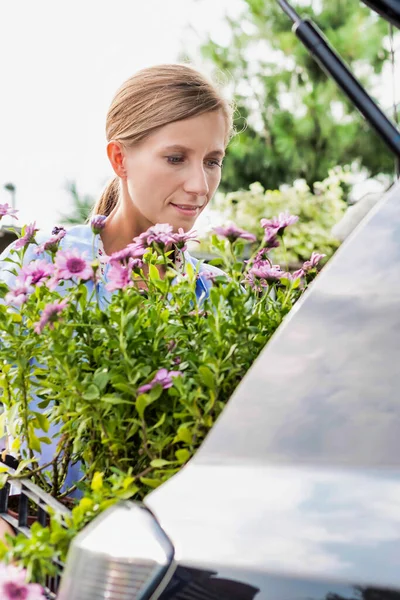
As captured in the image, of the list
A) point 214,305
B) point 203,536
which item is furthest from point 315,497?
point 214,305

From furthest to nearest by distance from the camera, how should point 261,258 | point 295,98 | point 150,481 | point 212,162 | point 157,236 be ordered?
point 295,98 → point 212,162 → point 261,258 → point 157,236 → point 150,481

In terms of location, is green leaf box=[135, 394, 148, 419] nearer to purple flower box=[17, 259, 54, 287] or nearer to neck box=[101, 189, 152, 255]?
purple flower box=[17, 259, 54, 287]

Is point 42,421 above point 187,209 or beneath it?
beneath

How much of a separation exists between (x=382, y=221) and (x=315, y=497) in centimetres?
39

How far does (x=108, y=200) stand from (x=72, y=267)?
5.00 feet

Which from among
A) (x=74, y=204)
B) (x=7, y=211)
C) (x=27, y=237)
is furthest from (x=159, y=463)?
(x=74, y=204)

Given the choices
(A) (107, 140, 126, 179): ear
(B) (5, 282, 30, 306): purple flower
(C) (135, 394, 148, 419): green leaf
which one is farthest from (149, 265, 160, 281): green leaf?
(A) (107, 140, 126, 179): ear

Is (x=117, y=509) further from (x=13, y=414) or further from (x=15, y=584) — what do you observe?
(x=13, y=414)

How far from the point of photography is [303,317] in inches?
44.1

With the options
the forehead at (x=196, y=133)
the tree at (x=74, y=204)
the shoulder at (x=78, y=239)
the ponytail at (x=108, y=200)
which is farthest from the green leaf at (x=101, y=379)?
the tree at (x=74, y=204)

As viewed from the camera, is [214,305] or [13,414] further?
[13,414]

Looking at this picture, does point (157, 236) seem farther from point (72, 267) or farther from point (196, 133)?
point (196, 133)

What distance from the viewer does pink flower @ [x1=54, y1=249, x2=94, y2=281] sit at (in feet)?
5.21

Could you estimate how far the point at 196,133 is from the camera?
254cm
